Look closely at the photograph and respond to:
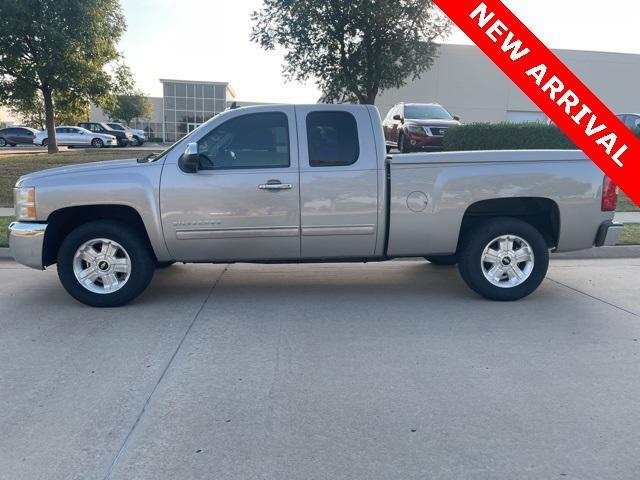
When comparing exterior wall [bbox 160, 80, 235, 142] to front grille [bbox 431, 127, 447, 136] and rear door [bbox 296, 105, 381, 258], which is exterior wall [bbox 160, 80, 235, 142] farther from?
rear door [bbox 296, 105, 381, 258]

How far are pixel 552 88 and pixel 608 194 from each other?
4.67 feet

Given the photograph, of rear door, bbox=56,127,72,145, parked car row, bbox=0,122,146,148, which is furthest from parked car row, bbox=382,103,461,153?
rear door, bbox=56,127,72,145

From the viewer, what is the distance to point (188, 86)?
203 feet

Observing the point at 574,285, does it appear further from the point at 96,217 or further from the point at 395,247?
the point at 96,217

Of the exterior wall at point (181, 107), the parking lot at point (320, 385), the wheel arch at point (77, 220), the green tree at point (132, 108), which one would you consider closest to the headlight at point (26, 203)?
the wheel arch at point (77, 220)

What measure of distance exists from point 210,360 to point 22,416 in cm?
130

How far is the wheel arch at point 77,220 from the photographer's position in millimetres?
5336

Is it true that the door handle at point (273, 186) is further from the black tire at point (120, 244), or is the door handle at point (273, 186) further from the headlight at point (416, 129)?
the headlight at point (416, 129)

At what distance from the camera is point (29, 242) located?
5223mm

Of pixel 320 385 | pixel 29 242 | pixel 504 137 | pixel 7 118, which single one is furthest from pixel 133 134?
pixel 7 118

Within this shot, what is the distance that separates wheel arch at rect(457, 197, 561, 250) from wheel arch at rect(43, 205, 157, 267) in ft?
11.2

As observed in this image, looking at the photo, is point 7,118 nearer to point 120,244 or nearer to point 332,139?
point 120,244

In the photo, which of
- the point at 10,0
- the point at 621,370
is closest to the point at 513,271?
the point at 621,370

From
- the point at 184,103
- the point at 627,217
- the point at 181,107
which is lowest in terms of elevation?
the point at 627,217
